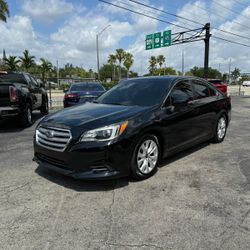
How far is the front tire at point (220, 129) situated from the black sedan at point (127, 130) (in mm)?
736

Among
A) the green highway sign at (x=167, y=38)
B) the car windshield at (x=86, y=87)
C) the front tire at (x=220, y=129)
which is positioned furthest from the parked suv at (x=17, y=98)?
the green highway sign at (x=167, y=38)

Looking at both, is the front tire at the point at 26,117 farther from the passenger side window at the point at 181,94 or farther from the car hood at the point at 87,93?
the passenger side window at the point at 181,94

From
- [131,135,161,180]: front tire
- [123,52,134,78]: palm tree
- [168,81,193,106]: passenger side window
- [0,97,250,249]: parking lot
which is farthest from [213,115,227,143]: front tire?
[123,52,134,78]: palm tree

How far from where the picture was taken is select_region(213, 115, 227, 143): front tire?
6155mm

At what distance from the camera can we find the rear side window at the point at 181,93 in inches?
183

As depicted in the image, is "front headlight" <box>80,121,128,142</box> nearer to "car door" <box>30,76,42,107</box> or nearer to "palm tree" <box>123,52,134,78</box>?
"car door" <box>30,76,42,107</box>

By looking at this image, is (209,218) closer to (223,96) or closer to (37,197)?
(37,197)

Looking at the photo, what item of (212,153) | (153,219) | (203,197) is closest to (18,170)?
(153,219)

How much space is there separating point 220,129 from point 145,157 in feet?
9.78

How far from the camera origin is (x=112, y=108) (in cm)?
434

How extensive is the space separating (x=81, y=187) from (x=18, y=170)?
4.50ft

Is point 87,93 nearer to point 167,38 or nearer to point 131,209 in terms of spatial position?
point 131,209

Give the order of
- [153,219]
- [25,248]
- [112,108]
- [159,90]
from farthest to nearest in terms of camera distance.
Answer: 1. [159,90]
2. [112,108]
3. [153,219]
4. [25,248]

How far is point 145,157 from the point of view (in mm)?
4066
